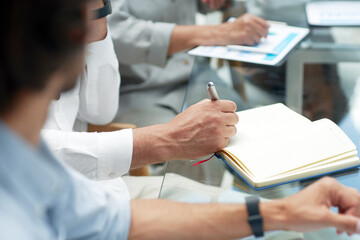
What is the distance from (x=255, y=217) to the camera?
2.61ft

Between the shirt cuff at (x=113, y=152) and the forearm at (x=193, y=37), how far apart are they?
53 centimetres

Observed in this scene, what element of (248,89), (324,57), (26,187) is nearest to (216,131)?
(248,89)

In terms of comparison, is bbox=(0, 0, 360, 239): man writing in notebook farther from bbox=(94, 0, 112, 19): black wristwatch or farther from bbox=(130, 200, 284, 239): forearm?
bbox=(94, 0, 112, 19): black wristwatch

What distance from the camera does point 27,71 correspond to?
1.71 ft

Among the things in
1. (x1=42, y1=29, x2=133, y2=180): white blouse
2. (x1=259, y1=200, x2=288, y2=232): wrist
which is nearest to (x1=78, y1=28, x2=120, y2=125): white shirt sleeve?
(x1=42, y1=29, x2=133, y2=180): white blouse

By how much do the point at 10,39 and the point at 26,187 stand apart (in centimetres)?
17

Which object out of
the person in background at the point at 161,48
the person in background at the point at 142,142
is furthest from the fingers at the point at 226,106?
the person in background at the point at 161,48

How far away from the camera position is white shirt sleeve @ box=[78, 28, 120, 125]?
131 cm

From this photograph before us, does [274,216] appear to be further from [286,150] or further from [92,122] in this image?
[92,122]

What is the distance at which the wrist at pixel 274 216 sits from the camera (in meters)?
0.79

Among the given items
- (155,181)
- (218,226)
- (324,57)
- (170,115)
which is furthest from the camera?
(170,115)

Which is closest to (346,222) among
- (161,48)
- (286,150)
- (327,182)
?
(327,182)

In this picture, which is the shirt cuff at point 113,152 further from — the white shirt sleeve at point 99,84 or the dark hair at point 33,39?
the dark hair at point 33,39

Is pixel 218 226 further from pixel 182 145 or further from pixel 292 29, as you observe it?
pixel 292 29
